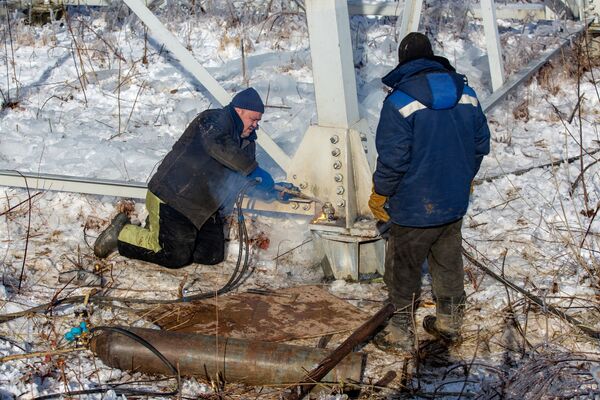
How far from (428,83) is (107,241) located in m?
2.92

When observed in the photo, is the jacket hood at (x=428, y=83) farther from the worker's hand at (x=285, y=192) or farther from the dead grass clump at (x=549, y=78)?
the dead grass clump at (x=549, y=78)

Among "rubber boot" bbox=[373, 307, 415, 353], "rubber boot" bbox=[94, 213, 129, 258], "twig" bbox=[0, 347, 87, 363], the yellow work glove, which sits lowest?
"rubber boot" bbox=[373, 307, 415, 353]

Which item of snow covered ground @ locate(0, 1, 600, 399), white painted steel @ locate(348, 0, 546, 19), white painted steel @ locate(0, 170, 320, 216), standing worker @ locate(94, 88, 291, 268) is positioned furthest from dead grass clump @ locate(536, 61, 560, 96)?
white painted steel @ locate(0, 170, 320, 216)

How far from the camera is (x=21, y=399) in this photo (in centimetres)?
463

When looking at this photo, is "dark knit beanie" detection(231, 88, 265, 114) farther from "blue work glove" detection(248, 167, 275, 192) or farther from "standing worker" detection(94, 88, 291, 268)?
"blue work glove" detection(248, 167, 275, 192)

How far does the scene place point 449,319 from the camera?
532 cm

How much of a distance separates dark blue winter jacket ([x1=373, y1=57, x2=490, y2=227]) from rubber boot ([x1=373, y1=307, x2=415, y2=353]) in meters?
0.63

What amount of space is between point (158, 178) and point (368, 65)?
375 cm

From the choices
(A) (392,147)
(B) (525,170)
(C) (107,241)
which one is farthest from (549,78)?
(C) (107,241)

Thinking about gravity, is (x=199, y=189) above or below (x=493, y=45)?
below

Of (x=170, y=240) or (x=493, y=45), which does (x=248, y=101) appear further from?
(x=493, y=45)

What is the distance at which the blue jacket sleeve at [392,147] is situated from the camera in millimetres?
4816

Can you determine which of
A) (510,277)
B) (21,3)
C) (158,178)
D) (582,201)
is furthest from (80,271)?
(21,3)

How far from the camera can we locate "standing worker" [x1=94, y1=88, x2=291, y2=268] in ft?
20.2
